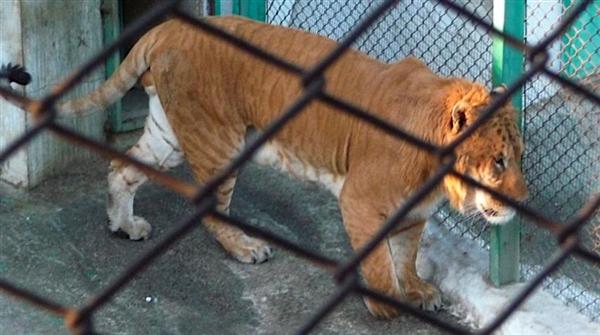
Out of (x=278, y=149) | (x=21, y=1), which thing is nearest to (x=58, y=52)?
(x=21, y=1)

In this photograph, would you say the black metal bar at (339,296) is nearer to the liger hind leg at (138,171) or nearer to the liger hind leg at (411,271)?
the liger hind leg at (411,271)

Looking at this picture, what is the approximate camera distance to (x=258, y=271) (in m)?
4.97

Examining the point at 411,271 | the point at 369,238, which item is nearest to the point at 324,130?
the point at 369,238

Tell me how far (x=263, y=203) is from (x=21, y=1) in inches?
49.9

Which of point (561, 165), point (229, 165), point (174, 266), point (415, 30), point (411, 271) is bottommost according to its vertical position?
point (174, 266)

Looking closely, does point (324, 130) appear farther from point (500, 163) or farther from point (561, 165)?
point (561, 165)

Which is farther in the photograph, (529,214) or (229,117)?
(229,117)

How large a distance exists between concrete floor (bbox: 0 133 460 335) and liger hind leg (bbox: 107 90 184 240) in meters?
0.07

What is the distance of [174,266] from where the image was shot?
16.3 feet

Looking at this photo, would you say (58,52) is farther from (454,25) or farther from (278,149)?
(454,25)

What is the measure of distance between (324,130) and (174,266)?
80 centimetres

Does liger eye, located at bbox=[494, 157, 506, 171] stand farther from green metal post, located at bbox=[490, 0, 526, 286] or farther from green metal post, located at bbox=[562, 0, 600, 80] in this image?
green metal post, located at bbox=[562, 0, 600, 80]

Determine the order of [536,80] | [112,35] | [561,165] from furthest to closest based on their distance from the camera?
[112,35]
[536,80]
[561,165]

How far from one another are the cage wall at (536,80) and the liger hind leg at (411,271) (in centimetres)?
34
